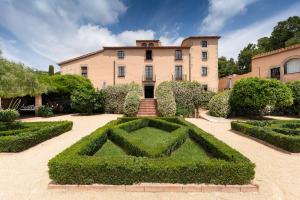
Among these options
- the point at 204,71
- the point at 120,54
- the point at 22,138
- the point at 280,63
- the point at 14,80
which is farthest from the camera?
the point at 204,71

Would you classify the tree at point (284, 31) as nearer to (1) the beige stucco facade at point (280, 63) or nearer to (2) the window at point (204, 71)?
(1) the beige stucco facade at point (280, 63)

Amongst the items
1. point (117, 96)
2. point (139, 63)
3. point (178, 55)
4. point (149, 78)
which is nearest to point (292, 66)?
point (178, 55)

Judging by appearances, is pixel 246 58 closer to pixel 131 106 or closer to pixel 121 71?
pixel 121 71

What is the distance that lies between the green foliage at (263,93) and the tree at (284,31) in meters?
29.5

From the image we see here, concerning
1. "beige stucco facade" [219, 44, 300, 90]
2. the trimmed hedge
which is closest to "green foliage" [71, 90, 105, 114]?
the trimmed hedge

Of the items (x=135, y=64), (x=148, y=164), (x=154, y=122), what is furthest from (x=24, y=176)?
(x=135, y=64)

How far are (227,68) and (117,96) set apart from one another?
117 ft

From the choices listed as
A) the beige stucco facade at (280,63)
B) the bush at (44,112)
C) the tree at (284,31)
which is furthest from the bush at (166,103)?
the tree at (284,31)

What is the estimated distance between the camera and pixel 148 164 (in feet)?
12.5

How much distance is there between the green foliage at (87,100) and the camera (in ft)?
53.6

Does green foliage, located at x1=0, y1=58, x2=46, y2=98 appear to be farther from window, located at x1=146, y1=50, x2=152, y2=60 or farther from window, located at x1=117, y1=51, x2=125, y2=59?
window, located at x1=146, y1=50, x2=152, y2=60

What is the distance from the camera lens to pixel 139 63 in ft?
83.2

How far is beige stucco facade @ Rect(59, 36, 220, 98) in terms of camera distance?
25.2 m

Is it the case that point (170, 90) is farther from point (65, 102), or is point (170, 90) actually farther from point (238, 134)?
point (65, 102)
